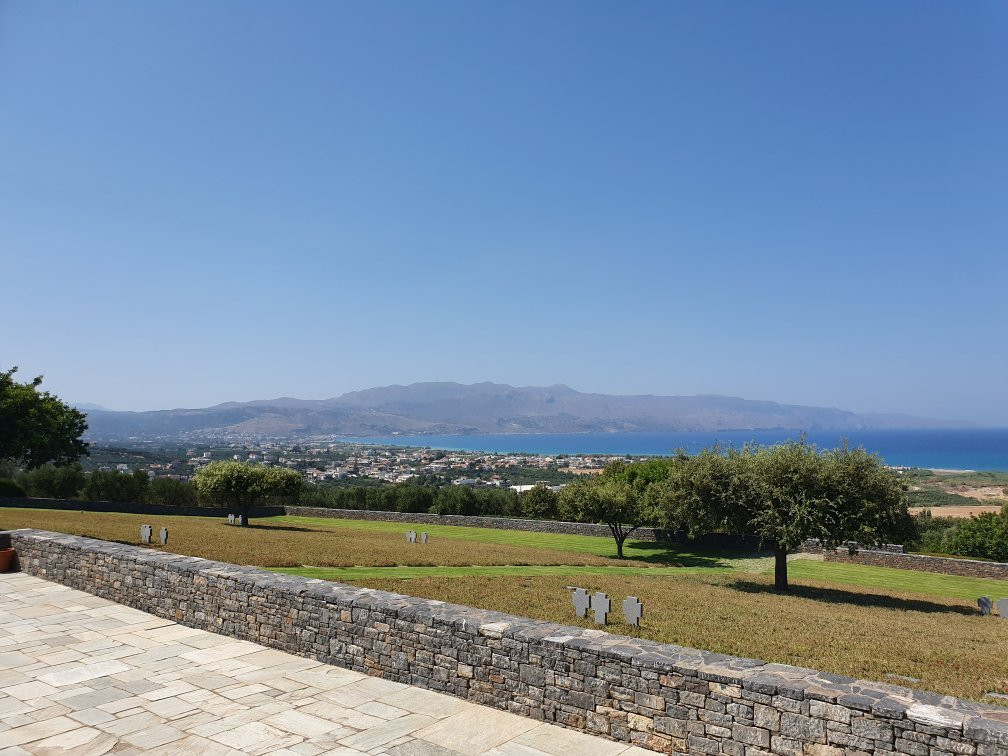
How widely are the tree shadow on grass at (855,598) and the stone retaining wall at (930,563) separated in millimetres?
7597

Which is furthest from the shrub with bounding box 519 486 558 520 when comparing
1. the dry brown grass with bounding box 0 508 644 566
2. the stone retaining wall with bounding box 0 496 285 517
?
the stone retaining wall with bounding box 0 496 285 517

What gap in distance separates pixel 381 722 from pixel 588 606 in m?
8.30

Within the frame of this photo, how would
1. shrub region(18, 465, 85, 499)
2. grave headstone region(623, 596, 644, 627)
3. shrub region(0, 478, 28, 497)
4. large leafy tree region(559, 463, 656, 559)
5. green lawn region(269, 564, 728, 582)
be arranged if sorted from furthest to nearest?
shrub region(18, 465, 85, 499), shrub region(0, 478, 28, 497), large leafy tree region(559, 463, 656, 559), green lawn region(269, 564, 728, 582), grave headstone region(623, 596, 644, 627)

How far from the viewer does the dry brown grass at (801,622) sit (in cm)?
1215

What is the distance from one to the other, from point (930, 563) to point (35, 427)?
2440 inches

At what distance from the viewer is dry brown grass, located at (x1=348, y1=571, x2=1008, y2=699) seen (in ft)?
39.9

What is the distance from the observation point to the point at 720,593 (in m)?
23.8

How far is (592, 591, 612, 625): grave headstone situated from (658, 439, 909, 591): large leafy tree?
42.1ft

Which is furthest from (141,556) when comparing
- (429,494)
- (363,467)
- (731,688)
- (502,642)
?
(363,467)

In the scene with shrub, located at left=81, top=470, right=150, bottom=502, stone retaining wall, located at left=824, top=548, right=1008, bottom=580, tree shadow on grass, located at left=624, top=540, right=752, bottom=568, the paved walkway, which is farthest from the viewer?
shrub, located at left=81, top=470, right=150, bottom=502

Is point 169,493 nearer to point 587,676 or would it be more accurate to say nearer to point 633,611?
point 633,611

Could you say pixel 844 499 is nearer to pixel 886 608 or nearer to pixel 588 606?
pixel 886 608

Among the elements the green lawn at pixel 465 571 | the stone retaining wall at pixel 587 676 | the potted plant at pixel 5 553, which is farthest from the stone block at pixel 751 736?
the potted plant at pixel 5 553

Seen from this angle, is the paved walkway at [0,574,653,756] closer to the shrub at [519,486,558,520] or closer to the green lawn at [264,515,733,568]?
the green lawn at [264,515,733,568]
